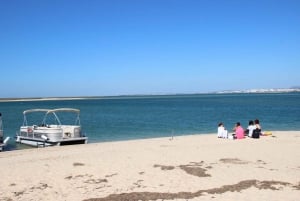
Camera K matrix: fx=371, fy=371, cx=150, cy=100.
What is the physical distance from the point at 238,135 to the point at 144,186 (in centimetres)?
1247

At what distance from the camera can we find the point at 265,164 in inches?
539

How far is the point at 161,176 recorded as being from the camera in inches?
472

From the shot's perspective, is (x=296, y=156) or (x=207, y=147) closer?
(x=296, y=156)

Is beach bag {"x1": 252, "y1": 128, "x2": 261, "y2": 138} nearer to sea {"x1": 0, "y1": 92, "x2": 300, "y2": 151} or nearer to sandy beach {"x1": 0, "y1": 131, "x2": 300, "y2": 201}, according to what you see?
sandy beach {"x1": 0, "y1": 131, "x2": 300, "y2": 201}

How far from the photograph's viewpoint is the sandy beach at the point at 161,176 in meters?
9.88

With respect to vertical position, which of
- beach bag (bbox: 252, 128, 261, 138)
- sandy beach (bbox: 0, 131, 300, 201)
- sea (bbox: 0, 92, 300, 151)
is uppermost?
beach bag (bbox: 252, 128, 261, 138)

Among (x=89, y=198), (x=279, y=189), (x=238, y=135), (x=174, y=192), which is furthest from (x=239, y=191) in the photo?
(x=238, y=135)

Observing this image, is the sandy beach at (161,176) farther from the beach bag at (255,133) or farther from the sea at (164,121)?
the sea at (164,121)

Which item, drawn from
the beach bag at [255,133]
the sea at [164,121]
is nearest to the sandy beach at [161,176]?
the beach bag at [255,133]

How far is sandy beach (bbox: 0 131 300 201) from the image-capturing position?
9883mm

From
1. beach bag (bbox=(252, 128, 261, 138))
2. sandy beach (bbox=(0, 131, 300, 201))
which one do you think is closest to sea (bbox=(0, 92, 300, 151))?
beach bag (bbox=(252, 128, 261, 138))

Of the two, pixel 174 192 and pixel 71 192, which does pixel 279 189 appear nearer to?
pixel 174 192

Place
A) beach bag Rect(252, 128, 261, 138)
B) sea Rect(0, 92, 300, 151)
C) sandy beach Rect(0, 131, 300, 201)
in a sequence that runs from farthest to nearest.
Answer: sea Rect(0, 92, 300, 151)
beach bag Rect(252, 128, 261, 138)
sandy beach Rect(0, 131, 300, 201)

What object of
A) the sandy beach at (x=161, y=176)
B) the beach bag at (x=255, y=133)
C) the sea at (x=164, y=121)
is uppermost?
the beach bag at (x=255, y=133)
